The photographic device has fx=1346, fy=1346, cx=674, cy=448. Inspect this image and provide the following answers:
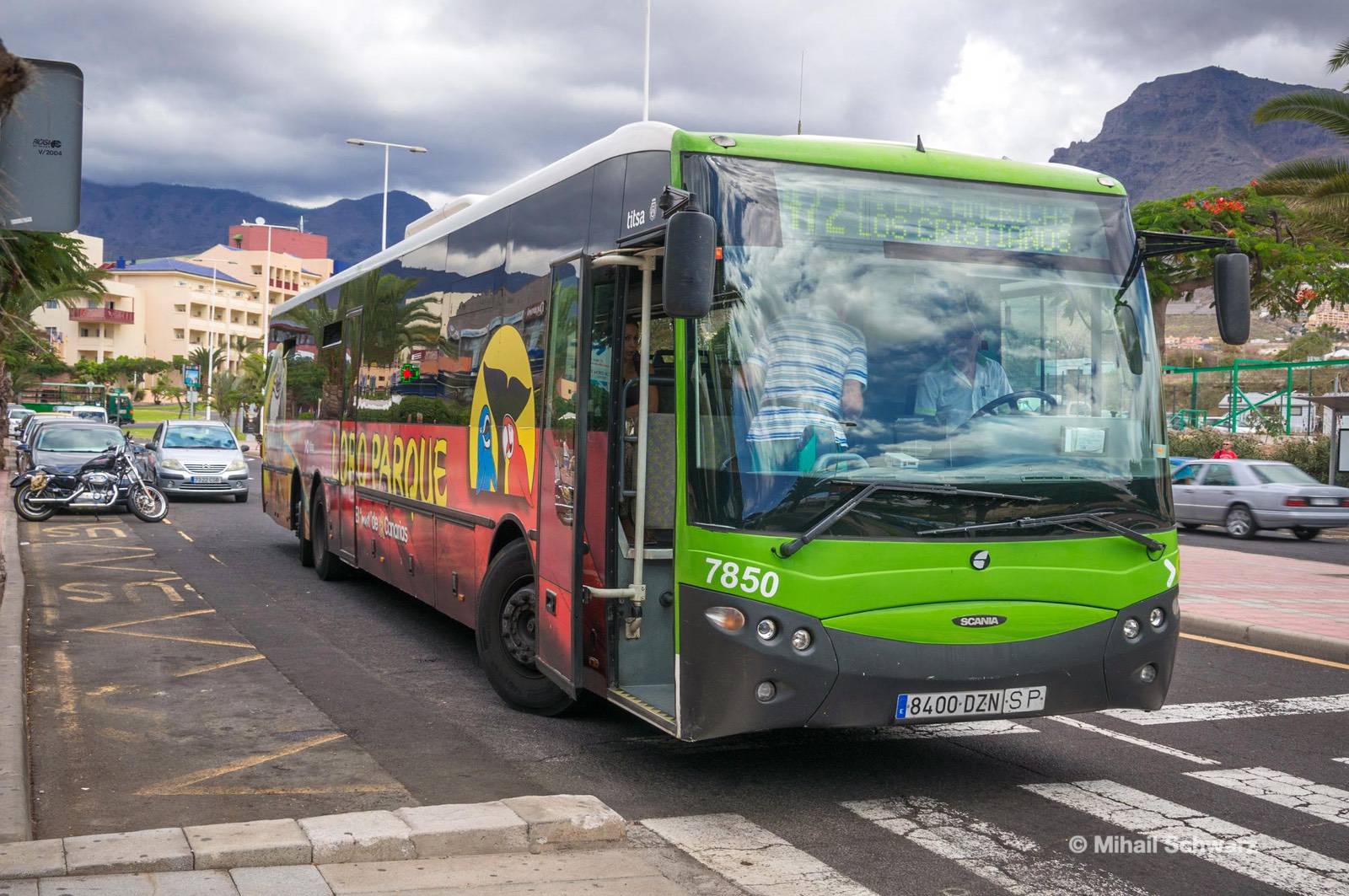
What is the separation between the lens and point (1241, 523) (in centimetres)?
2558

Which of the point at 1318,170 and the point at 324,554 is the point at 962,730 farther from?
the point at 1318,170

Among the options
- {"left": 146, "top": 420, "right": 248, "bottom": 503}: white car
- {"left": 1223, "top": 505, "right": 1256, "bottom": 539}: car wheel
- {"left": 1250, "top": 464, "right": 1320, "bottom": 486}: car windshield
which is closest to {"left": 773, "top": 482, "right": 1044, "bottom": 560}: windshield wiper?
{"left": 1223, "top": 505, "right": 1256, "bottom": 539}: car wheel

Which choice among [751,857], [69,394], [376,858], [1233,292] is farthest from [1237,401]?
[69,394]

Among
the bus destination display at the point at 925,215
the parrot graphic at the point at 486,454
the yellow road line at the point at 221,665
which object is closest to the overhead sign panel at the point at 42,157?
the bus destination display at the point at 925,215

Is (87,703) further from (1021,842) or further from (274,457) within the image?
(274,457)

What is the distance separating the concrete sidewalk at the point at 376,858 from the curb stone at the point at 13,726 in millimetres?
377

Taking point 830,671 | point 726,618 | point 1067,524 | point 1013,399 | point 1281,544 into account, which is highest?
point 1013,399

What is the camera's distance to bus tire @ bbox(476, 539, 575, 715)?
7.94 metres

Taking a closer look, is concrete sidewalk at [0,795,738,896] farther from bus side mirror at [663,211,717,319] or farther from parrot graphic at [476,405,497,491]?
parrot graphic at [476,405,497,491]

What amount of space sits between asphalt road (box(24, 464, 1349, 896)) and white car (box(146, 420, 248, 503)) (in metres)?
17.6

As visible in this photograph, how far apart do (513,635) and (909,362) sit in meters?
3.30

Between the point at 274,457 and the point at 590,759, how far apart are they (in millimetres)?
11754

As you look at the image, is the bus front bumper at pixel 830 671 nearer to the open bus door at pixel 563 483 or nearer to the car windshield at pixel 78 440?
the open bus door at pixel 563 483

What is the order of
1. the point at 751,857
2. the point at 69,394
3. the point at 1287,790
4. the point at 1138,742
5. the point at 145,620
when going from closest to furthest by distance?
the point at 751,857 < the point at 1287,790 < the point at 1138,742 < the point at 145,620 < the point at 69,394
